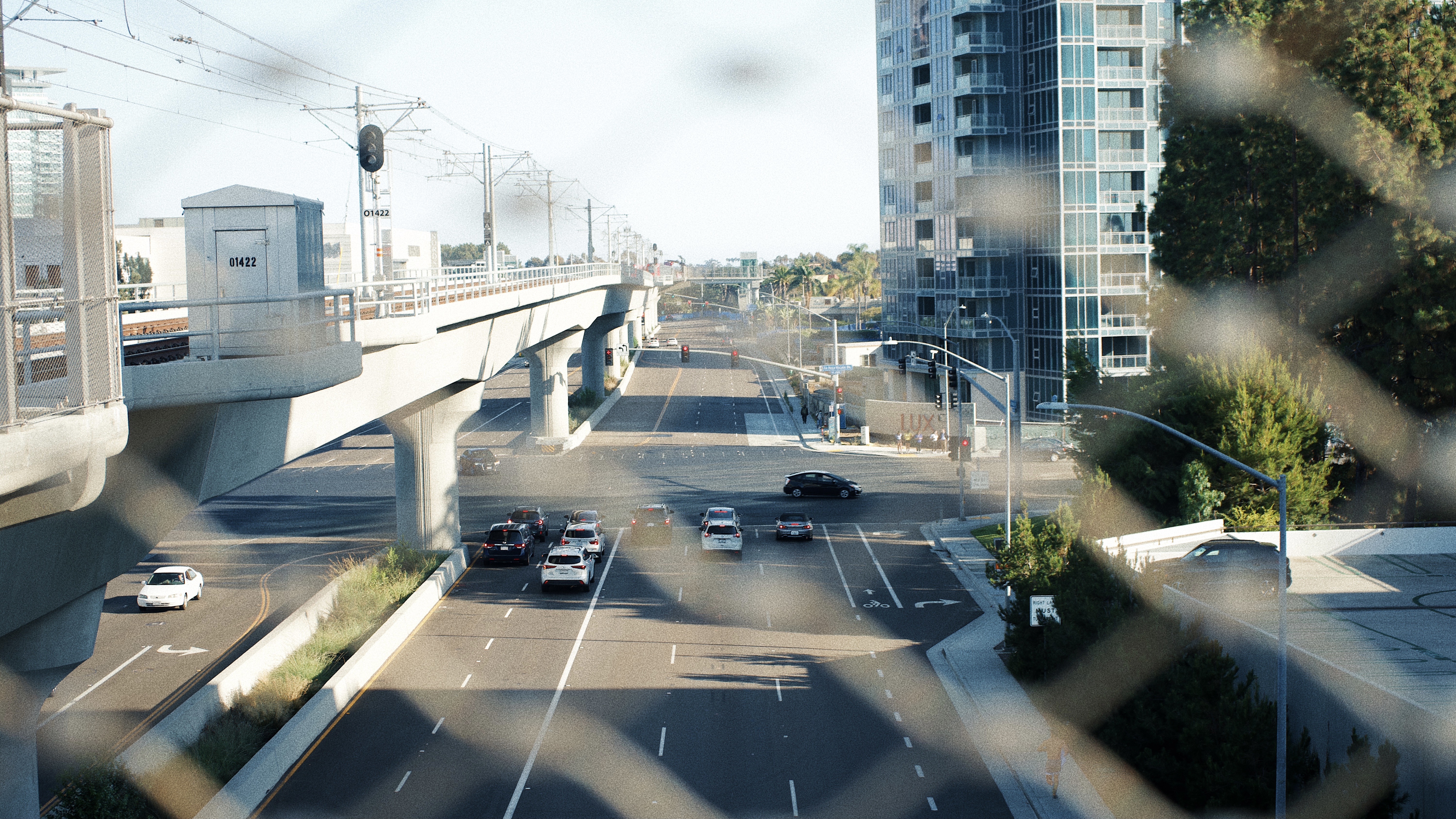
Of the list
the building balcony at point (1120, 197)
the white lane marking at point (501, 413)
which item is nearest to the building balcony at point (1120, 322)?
the building balcony at point (1120, 197)

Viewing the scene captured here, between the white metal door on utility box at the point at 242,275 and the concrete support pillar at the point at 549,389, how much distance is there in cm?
4861

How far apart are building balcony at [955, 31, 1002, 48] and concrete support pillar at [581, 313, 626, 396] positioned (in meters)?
34.4

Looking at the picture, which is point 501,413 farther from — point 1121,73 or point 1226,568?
point 1226,568

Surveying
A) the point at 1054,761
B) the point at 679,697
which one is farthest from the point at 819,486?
the point at 1054,761

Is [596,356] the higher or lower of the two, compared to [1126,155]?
lower

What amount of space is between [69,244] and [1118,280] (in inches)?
2877

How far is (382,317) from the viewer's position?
95.6ft

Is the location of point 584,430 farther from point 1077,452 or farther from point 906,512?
point 1077,452

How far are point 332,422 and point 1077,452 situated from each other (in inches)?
1150

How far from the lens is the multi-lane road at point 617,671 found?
68.4ft

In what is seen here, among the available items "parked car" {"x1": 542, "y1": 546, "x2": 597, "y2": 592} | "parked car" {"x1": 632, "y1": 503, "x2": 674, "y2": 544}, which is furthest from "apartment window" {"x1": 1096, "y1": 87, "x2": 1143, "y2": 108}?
"parked car" {"x1": 542, "y1": 546, "x2": 597, "y2": 592}

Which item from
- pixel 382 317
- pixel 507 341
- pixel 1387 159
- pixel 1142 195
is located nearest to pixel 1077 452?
pixel 1387 159

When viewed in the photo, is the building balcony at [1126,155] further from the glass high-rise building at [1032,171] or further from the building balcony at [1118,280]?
the building balcony at [1118,280]

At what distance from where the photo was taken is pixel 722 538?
42.1 metres
